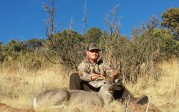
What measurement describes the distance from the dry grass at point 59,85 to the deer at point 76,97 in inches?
9.8

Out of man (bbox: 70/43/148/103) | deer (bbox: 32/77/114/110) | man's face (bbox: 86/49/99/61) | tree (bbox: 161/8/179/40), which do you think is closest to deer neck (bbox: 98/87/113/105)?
deer (bbox: 32/77/114/110)

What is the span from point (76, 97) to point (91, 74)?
69 cm

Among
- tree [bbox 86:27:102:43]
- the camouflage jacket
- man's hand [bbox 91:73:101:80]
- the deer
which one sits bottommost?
the deer

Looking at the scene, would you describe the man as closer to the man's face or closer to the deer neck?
the man's face

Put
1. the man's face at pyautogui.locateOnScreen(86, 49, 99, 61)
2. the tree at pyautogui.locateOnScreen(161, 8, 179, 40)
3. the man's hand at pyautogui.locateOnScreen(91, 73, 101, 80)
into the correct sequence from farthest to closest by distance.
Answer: the tree at pyautogui.locateOnScreen(161, 8, 179, 40), the man's face at pyautogui.locateOnScreen(86, 49, 99, 61), the man's hand at pyautogui.locateOnScreen(91, 73, 101, 80)

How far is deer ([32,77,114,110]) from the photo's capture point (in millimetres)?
7747

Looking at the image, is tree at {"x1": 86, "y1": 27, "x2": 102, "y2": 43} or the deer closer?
the deer

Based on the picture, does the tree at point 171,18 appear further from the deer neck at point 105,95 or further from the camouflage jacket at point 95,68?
the deer neck at point 105,95

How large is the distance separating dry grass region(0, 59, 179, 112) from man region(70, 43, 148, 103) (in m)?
0.63

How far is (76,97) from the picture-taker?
792 cm

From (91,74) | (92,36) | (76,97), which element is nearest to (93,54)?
(91,74)

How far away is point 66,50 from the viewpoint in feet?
41.3

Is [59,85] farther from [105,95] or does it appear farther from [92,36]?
[92,36]

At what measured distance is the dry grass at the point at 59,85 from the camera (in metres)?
8.70
